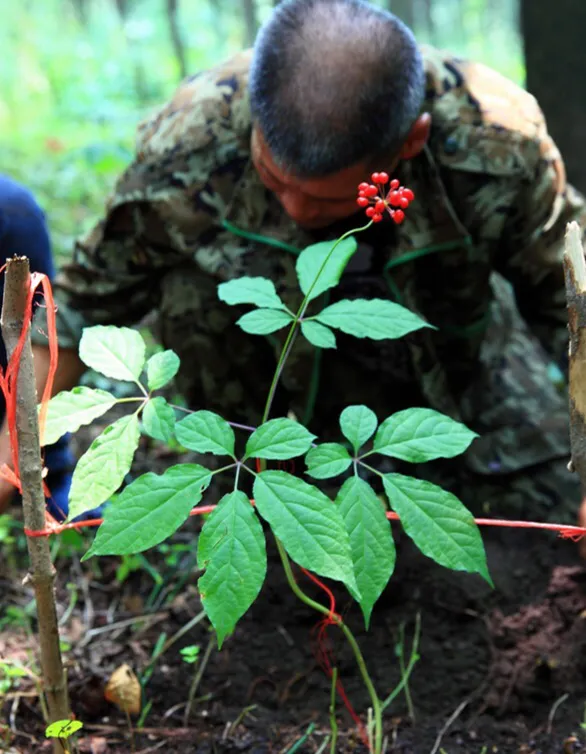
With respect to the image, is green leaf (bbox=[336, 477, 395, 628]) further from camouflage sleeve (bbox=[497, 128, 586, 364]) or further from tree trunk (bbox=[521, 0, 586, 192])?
tree trunk (bbox=[521, 0, 586, 192])

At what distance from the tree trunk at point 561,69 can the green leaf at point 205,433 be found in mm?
2318

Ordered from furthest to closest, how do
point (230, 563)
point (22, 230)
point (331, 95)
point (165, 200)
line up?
point (165, 200) < point (22, 230) < point (331, 95) < point (230, 563)

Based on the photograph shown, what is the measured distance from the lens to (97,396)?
3.33ft

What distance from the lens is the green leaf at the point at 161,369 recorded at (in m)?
1.01

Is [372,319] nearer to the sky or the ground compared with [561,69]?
nearer to the sky

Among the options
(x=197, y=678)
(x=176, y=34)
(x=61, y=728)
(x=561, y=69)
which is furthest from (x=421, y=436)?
(x=176, y=34)

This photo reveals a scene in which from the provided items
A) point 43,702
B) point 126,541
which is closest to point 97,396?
point 126,541

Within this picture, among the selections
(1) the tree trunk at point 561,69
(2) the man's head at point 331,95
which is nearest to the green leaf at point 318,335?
Result: (2) the man's head at point 331,95

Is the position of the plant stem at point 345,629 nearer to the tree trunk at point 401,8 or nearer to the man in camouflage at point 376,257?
the man in camouflage at point 376,257

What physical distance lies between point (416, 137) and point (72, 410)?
102cm

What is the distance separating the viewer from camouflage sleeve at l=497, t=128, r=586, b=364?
197 centimetres

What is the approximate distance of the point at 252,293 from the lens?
110cm

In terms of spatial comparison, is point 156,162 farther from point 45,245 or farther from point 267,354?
point 267,354

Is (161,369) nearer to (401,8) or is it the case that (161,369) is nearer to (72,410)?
(72,410)
